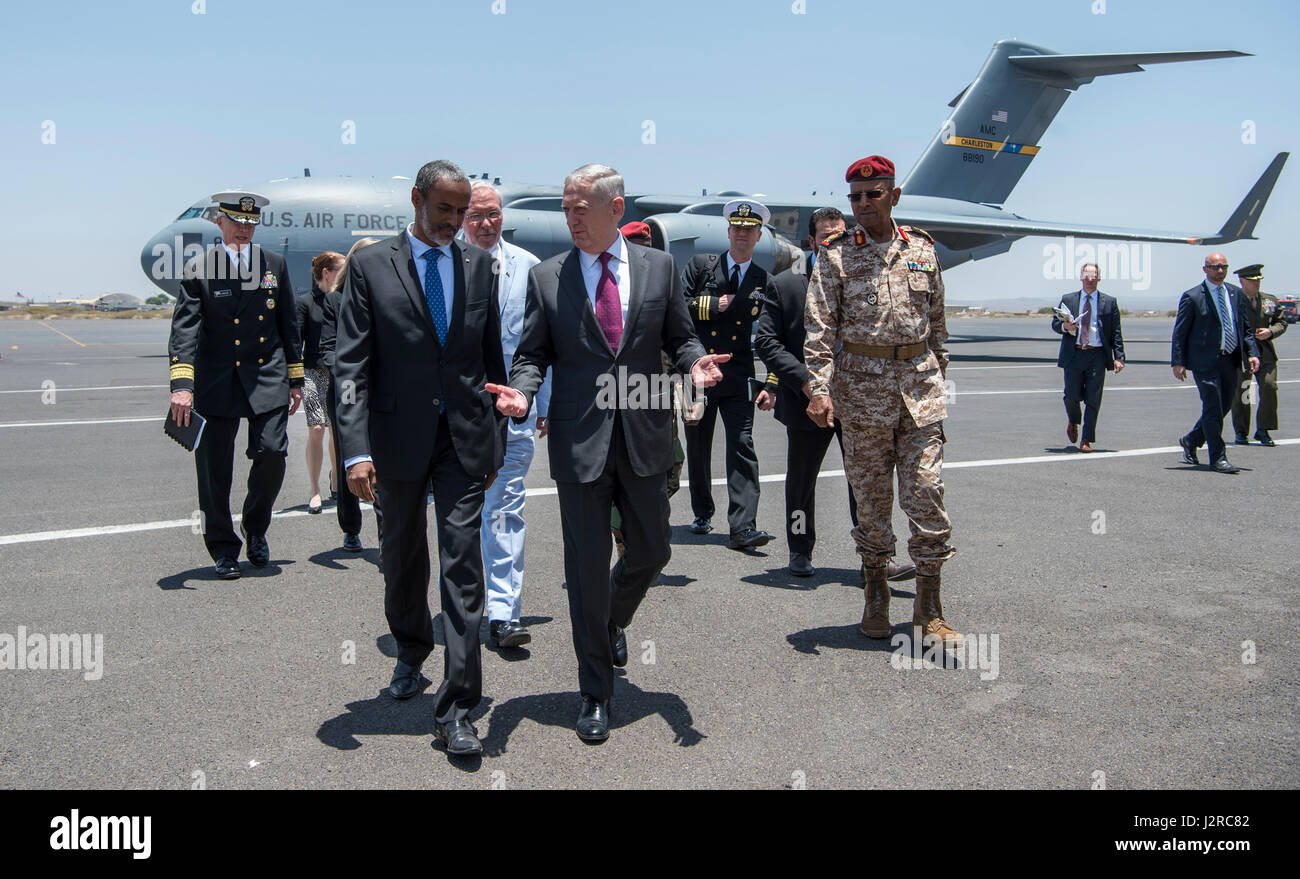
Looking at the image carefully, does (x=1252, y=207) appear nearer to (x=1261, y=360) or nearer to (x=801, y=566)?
(x=1261, y=360)

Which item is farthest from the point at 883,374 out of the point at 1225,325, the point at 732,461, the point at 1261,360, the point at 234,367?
the point at 1261,360

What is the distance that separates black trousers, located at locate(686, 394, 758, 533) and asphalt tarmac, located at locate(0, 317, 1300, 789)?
27 cm

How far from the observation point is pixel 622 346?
3670 millimetres

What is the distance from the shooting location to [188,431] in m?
5.43

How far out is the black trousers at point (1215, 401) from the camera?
8.90m

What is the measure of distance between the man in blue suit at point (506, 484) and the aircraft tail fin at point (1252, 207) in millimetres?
28941

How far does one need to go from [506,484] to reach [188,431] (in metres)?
2.14

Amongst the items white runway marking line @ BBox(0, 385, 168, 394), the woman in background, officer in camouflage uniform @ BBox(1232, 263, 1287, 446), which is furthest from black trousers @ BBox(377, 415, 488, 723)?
white runway marking line @ BBox(0, 385, 168, 394)

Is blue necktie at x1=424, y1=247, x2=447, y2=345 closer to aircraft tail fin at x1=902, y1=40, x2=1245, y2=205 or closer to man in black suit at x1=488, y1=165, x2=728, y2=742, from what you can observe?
man in black suit at x1=488, y1=165, x2=728, y2=742

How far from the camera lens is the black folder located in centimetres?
539

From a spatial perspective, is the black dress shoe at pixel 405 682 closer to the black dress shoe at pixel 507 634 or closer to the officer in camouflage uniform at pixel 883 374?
the black dress shoe at pixel 507 634

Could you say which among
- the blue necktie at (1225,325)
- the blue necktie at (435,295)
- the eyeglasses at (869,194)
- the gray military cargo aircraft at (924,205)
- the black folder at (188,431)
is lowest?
the black folder at (188,431)

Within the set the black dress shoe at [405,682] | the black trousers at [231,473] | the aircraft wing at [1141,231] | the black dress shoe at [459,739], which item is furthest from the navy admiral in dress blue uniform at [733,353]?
the aircraft wing at [1141,231]
